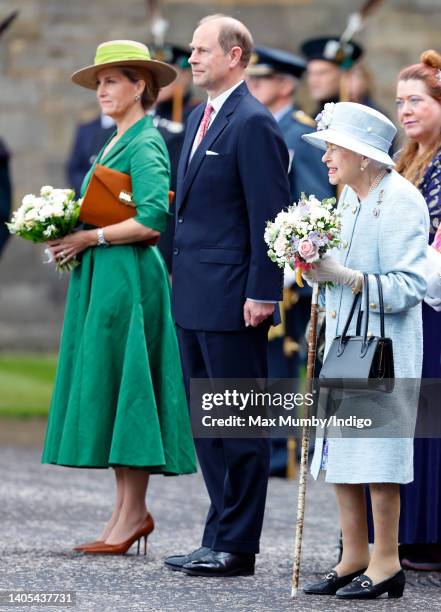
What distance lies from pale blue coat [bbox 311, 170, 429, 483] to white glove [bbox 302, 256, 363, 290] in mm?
52

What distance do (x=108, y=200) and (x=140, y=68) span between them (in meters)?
0.57

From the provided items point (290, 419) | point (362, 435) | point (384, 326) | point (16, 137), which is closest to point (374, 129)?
point (384, 326)

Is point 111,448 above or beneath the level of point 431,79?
beneath

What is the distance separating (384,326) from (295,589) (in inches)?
36.5

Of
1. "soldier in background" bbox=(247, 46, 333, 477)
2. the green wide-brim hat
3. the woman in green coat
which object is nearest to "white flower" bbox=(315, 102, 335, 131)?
the woman in green coat

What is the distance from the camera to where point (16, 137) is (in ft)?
49.8

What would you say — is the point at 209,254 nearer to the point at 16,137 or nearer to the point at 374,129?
the point at 374,129

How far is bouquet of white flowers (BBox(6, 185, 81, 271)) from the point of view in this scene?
667cm

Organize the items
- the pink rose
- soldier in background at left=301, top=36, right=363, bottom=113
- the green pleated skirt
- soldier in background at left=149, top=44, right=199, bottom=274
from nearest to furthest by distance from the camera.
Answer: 1. the pink rose
2. the green pleated skirt
3. soldier in background at left=149, top=44, right=199, bottom=274
4. soldier in background at left=301, top=36, right=363, bottom=113

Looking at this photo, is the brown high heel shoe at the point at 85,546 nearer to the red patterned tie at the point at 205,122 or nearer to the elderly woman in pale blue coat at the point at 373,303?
the elderly woman in pale blue coat at the point at 373,303

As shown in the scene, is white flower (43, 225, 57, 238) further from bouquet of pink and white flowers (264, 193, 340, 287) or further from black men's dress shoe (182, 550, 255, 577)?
black men's dress shoe (182, 550, 255, 577)

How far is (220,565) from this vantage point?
6230mm

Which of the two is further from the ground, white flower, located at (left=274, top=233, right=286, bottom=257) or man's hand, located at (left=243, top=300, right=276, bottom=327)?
white flower, located at (left=274, top=233, right=286, bottom=257)

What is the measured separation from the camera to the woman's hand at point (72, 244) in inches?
264
